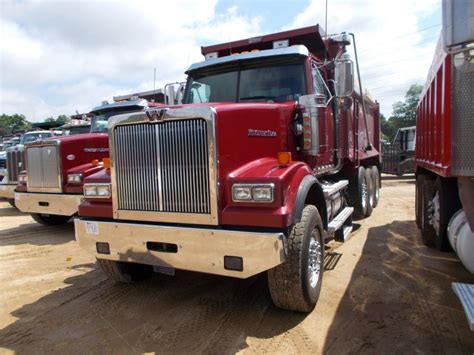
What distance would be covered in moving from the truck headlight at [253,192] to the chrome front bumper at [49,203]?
4.32 meters

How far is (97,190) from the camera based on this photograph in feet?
13.9

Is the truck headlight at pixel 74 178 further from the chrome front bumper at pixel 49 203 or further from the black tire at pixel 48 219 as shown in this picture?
the black tire at pixel 48 219

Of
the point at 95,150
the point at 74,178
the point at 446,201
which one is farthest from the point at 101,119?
the point at 446,201

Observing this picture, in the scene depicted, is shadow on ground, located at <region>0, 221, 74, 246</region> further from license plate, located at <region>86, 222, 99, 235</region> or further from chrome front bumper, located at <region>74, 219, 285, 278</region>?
chrome front bumper, located at <region>74, 219, 285, 278</region>

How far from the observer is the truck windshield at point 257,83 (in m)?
4.95

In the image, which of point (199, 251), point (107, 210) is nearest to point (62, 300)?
point (107, 210)

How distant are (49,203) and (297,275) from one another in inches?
218

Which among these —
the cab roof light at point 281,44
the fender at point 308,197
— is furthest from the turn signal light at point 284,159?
the cab roof light at point 281,44

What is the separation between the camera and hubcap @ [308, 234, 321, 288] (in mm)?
3989

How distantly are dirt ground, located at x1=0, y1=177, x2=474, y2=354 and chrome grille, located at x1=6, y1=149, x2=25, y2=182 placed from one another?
12.8 feet

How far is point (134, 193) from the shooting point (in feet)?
12.9

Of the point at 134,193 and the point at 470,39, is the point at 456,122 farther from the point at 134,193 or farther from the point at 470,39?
the point at 134,193

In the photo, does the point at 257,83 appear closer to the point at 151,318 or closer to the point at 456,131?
the point at 456,131

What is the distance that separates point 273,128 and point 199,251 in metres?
1.58
